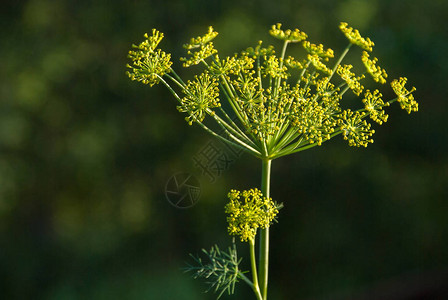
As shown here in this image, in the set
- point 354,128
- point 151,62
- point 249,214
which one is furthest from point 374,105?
point 151,62

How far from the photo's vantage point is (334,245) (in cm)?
611

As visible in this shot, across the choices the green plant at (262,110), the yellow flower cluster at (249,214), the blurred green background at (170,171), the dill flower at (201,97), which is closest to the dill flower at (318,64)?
the green plant at (262,110)

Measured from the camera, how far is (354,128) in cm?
148

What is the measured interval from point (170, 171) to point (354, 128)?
5644 millimetres

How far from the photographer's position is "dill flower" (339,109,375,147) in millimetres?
1457

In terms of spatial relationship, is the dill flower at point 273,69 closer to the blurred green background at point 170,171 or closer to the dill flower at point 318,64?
the dill flower at point 318,64

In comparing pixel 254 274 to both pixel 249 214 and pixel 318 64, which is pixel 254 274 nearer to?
pixel 249 214

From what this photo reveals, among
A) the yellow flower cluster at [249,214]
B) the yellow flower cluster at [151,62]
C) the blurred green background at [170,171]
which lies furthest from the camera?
the blurred green background at [170,171]

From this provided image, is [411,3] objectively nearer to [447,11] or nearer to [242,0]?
[447,11]

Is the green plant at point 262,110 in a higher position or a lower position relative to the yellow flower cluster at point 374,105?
lower

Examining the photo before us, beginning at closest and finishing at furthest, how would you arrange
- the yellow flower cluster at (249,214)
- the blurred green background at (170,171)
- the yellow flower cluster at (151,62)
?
the yellow flower cluster at (249,214), the yellow flower cluster at (151,62), the blurred green background at (170,171)

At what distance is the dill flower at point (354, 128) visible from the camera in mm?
1457

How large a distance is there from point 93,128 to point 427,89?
401 centimetres

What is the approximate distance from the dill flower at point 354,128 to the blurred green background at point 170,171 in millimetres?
4411
